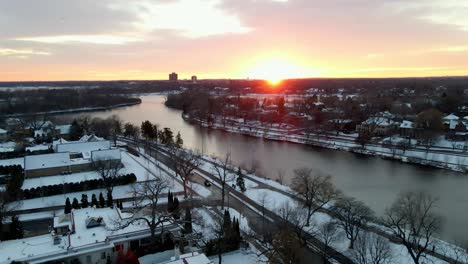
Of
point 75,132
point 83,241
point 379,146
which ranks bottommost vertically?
point 379,146

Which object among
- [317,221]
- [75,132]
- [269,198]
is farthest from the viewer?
[75,132]

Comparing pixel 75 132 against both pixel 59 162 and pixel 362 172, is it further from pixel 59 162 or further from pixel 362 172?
pixel 362 172

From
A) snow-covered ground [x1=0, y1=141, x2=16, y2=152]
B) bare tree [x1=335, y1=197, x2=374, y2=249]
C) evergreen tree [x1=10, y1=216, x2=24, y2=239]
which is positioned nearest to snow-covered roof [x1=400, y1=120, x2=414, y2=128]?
bare tree [x1=335, y1=197, x2=374, y2=249]

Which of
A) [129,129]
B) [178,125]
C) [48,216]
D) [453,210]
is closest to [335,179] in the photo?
[453,210]

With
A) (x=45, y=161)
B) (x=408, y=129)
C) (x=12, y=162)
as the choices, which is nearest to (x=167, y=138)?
(x=45, y=161)

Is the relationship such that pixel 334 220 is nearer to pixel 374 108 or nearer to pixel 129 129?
pixel 129 129

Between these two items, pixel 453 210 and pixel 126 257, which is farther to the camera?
pixel 453 210
